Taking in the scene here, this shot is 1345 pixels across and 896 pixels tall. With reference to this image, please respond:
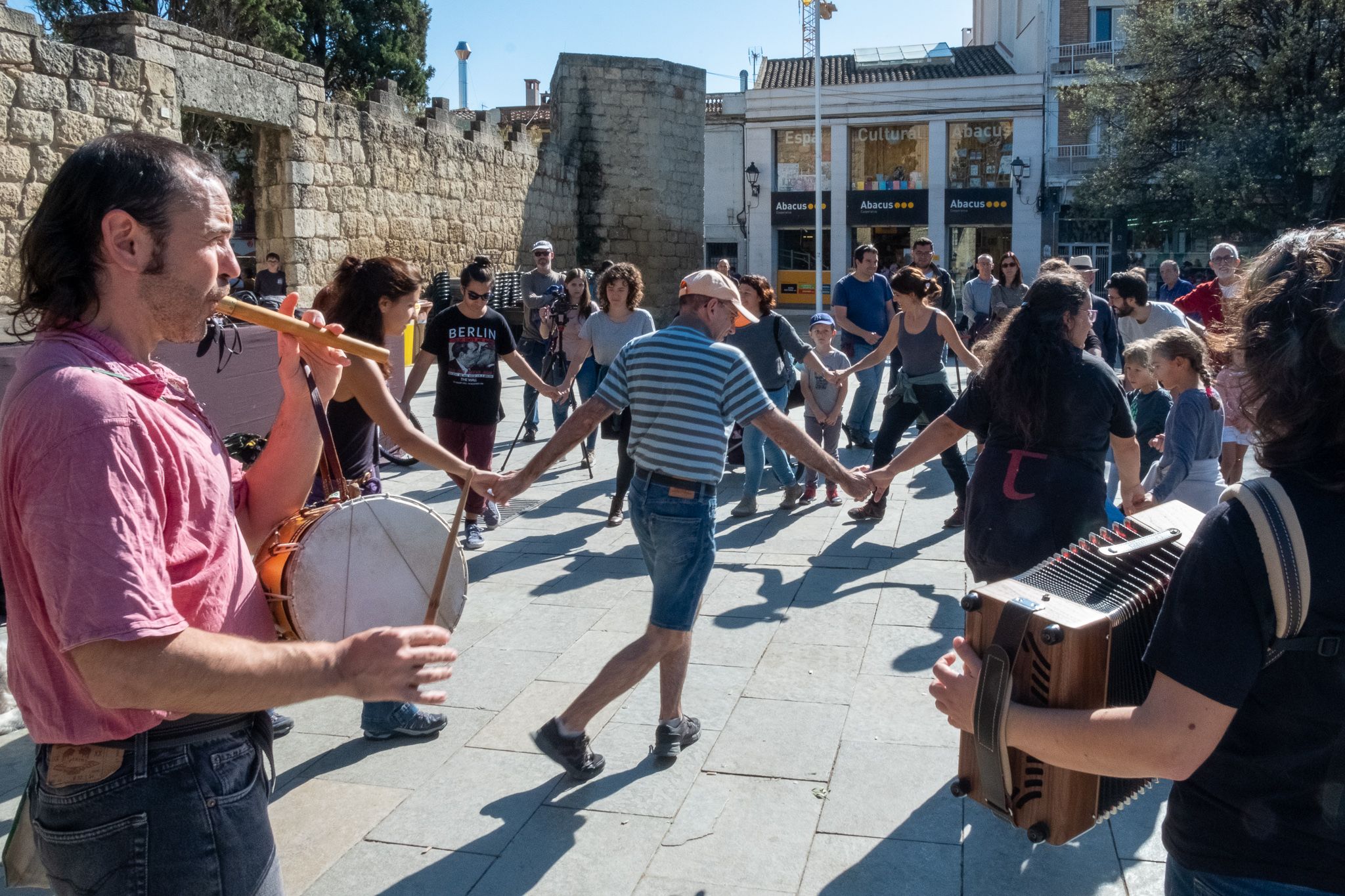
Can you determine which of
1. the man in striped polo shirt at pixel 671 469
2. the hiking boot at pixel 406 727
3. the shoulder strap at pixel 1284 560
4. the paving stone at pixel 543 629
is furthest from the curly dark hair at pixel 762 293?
the shoulder strap at pixel 1284 560

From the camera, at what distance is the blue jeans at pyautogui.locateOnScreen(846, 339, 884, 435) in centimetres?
900

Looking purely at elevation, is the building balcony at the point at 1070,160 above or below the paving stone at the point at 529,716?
above

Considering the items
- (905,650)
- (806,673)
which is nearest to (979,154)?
(905,650)

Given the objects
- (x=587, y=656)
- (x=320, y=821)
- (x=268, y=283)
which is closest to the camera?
(x=320, y=821)

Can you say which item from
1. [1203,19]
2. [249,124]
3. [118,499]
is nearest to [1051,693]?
[118,499]

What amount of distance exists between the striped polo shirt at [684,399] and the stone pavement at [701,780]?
42.9 inches

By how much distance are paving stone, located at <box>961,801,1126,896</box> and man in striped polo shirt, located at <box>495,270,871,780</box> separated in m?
1.11

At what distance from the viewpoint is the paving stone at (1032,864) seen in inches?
122

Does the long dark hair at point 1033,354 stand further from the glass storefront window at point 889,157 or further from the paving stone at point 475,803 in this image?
the glass storefront window at point 889,157

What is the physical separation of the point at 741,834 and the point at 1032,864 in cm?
86

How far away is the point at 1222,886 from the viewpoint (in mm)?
1572

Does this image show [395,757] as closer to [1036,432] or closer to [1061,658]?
[1036,432]

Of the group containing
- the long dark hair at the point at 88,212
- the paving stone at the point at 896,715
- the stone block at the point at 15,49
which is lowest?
the paving stone at the point at 896,715

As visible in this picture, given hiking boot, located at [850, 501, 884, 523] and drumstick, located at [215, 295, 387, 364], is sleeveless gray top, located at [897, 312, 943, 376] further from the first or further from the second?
drumstick, located at [215, 295, 387, 364]
